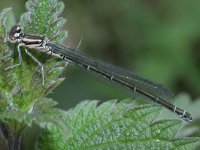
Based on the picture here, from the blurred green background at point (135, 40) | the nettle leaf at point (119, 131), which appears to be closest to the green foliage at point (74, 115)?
the nettle leaf at point (119, 131)

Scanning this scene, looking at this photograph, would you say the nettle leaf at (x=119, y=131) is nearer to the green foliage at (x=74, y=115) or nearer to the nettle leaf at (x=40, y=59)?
the green foliage at (x=74, y=115)

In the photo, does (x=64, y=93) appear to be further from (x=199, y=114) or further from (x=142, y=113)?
(x=142, y=113)

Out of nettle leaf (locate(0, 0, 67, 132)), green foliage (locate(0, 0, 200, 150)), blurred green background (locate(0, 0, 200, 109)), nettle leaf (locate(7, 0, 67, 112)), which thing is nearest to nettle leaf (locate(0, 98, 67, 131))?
nettle leaf (locate(0, 0, 67, 132))

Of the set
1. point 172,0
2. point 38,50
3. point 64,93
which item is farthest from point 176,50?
point 38,50

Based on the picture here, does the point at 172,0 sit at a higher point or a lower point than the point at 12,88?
higher

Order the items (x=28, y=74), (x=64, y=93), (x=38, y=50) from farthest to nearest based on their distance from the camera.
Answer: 1. (x=64, y=93)
2. (x=38, y=50)
3. (x=28, y=74)

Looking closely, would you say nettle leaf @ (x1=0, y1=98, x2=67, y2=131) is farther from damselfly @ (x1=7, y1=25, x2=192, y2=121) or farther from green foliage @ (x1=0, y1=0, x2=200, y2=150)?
damselfly @ (x1=7, y1=25, x2=192, y2=121)

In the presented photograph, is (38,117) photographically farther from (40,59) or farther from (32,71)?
(40,59)
